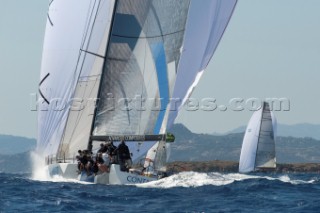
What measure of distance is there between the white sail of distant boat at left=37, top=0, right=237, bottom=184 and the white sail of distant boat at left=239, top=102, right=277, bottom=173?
40.7m

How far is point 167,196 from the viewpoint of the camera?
27.5 metres

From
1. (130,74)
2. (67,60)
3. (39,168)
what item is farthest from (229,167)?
(130,74)

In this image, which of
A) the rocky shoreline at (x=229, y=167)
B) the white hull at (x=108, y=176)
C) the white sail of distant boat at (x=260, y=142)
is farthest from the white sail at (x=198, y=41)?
the rocky shoreline at (x=229, y=167)

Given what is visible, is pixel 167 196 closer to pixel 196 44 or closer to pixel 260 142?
pixel 196 44

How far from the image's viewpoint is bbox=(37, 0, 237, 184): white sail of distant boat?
Answer: 109ft

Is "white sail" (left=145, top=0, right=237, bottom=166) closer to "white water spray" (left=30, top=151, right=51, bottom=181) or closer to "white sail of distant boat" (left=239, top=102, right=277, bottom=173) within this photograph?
"white water spray" (left=30, top=151, right=51, bottom=181)

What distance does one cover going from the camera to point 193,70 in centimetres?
3350

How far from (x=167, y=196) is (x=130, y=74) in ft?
24.5

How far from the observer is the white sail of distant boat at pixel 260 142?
74.1 m

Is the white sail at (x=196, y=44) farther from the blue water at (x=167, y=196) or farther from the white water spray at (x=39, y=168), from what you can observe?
the white water spray at (x=39, y=168)

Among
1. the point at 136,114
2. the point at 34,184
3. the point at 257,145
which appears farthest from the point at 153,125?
the point at 257,145

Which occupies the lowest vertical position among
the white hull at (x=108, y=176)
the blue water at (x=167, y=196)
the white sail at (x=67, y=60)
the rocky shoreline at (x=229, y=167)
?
the blue water at (x=167, y=196)

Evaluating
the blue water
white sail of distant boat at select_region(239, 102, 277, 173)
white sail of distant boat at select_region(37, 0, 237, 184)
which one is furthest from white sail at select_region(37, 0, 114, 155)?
white sail of distant boat at select_region(239, 102, 277, 173)

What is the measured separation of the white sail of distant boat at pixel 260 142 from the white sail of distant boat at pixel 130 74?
40660 millimetres
